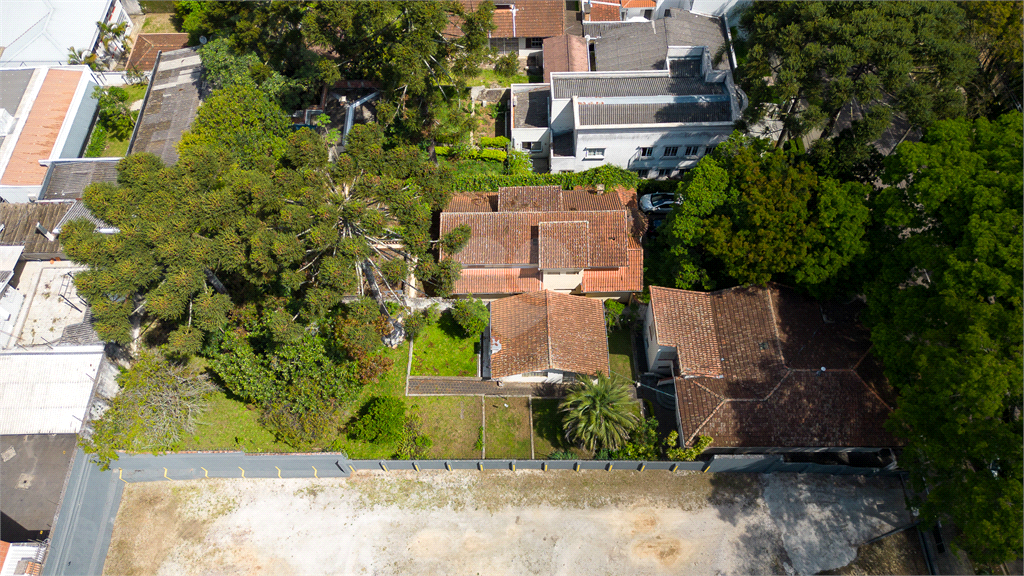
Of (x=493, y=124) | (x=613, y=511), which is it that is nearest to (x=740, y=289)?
(x=613, y=511)

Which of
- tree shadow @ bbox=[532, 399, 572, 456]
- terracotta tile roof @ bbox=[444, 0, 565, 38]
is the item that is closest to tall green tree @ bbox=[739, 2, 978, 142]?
terracotta tile roof @ bbox=[444, 0, 565, 38]

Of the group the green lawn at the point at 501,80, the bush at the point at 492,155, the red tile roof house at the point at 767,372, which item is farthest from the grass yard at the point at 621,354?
the green lawn at the point at 501,80

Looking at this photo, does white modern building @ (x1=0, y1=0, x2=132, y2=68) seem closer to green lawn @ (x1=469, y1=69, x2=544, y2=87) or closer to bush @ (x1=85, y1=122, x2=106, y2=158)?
bush @ (x1=85, y1=122, x2=106, y2=158)

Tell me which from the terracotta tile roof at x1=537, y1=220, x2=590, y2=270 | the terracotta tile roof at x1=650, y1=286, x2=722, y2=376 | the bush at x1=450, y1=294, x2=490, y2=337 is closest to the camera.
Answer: the terracotta tile roof at x1=650, y1=286, x2=722, y2=376

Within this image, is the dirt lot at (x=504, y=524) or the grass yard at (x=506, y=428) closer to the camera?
the dirt lot at (x=504, y=524)

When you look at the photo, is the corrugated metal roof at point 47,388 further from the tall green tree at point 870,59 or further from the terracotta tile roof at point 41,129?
the tall green tree at point 870,59

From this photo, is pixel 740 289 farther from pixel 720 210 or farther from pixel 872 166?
pixel 872 166
